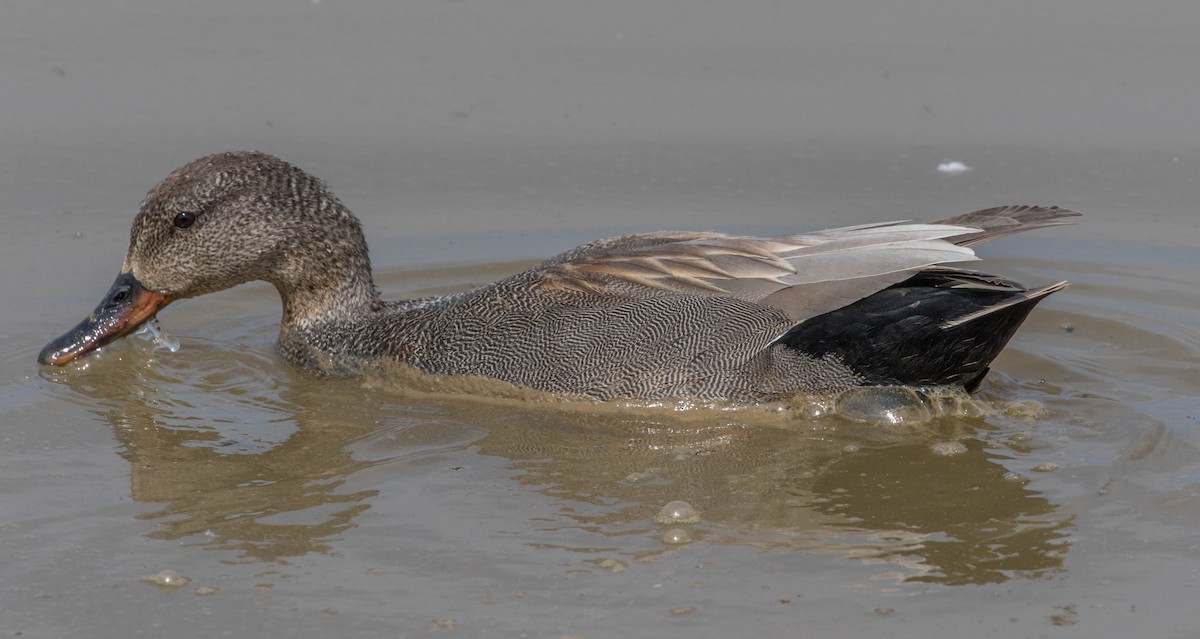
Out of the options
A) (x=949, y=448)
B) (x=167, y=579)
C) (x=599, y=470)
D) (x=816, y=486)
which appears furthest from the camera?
(x=949, y=448)

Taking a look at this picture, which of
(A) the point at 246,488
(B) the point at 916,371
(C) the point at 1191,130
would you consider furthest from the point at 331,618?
(C) the point at 1191,130

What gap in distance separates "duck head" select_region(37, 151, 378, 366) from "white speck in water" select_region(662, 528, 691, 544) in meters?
2.70

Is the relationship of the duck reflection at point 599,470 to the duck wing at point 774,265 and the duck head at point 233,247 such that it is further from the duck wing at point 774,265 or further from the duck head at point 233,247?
the duck wing at point 774,265

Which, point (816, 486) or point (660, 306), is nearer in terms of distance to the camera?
point (816, 486)

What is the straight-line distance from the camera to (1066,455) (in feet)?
20.1

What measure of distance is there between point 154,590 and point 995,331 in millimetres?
3552

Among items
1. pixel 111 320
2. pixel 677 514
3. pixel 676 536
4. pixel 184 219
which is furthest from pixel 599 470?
pixel 111 320

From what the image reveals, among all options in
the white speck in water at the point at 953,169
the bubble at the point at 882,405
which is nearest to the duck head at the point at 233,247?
the bubble at the point at 882,405

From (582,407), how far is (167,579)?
2.18 meters

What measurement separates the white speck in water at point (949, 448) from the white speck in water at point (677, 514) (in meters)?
1.27

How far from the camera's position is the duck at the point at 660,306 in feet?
21.0

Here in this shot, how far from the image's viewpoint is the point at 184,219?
23.8ft

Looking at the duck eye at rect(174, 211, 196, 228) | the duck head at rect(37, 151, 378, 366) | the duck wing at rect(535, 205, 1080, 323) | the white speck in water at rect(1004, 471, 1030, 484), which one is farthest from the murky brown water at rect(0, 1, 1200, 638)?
the duck eye at rect(174, 211, 196, 228)

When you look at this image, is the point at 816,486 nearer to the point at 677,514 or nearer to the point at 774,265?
the point at 677,514
